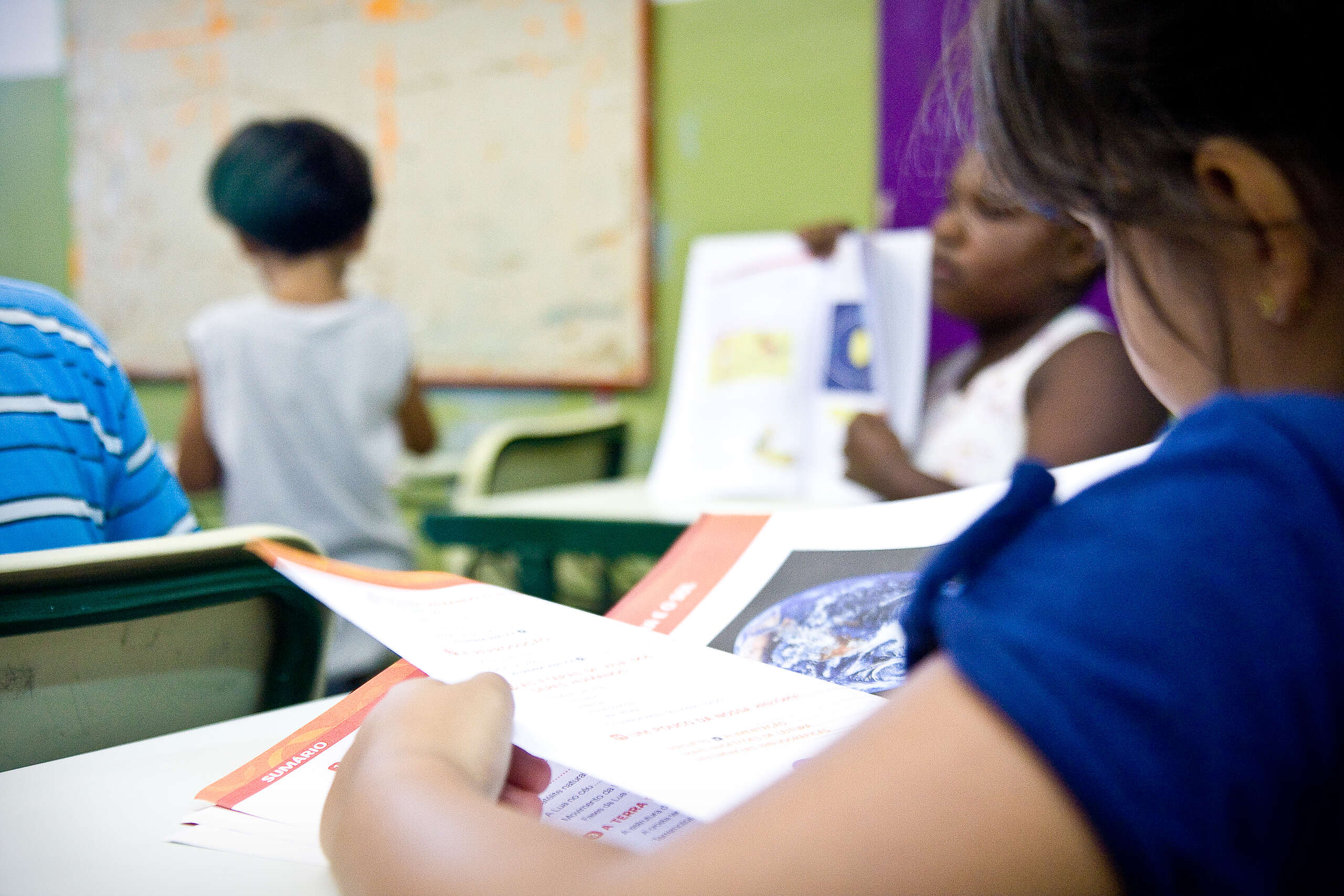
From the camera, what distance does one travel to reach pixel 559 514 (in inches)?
50.4

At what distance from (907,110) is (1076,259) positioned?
2.31ft

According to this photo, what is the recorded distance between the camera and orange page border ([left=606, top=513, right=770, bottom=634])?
1.59 feet

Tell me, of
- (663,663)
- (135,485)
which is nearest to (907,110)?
(135,485)

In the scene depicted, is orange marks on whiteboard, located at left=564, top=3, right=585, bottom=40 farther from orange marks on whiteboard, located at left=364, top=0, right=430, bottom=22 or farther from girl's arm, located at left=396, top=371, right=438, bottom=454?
girl's arm, located at left=396, top=371, right=438, bottom=454

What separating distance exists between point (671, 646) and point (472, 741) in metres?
0.13

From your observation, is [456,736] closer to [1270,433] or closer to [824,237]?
[1270,433]

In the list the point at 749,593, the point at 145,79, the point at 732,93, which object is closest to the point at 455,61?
the point at 732,93

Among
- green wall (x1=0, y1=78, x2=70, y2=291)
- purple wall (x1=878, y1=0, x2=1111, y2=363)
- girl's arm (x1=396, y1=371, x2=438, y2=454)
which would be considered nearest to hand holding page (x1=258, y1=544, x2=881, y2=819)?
girl's arm (x1=396, y1=371, x2=438, y2=454)

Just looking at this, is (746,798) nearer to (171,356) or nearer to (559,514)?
(559,514)

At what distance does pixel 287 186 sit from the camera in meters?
1.58

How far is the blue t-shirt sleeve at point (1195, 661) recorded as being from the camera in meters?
0.20

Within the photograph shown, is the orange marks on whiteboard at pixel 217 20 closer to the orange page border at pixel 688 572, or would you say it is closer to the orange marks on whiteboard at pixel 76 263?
the orange marks on whiteboard at pixel 76 263

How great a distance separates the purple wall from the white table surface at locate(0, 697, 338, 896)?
1.54m

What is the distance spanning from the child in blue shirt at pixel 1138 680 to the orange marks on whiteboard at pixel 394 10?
2.35m
